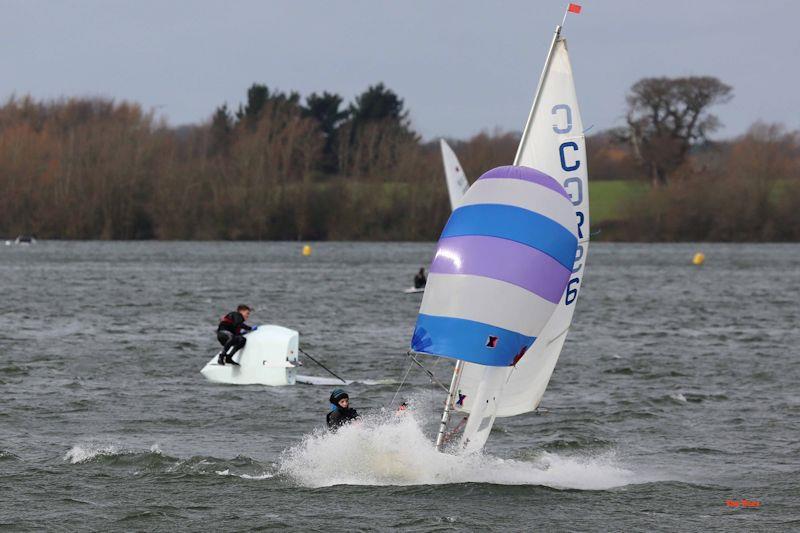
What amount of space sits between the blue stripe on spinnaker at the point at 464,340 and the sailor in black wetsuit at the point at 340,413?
146cm

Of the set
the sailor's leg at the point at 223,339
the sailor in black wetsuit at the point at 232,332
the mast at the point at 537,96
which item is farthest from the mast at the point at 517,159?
the sailor's leg at the point at 223,339

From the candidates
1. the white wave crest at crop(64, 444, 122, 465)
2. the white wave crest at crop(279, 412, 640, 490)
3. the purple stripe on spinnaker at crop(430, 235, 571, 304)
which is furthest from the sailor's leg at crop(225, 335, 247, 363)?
the purple stripe on spinnaker at crop(430, 235, 571, 304)

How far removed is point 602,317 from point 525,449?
77.8ft

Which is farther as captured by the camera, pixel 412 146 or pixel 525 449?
pixel 412 146

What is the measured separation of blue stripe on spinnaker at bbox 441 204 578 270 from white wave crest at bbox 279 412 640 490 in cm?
248

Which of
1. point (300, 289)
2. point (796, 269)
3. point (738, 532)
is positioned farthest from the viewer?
point (796, 269)

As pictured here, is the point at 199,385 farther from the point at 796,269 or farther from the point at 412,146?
the point at 412,146

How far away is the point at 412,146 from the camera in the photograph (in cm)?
11281

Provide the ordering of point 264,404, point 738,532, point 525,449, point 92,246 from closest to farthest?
point 738,532, point 525,449, point 264,404, point 92,246

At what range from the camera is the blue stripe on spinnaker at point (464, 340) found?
14.3 m

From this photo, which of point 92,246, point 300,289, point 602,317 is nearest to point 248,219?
point 92,246

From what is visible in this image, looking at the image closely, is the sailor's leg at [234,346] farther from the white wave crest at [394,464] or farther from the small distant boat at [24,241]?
the small distant boat at [24,241]

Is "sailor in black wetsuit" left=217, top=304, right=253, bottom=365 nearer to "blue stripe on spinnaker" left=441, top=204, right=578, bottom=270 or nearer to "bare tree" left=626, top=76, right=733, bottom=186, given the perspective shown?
"blue stripe on spinnaker" left=441, top=204, right=578, bottom=270

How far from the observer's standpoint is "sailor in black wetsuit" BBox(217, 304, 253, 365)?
2220 cm
